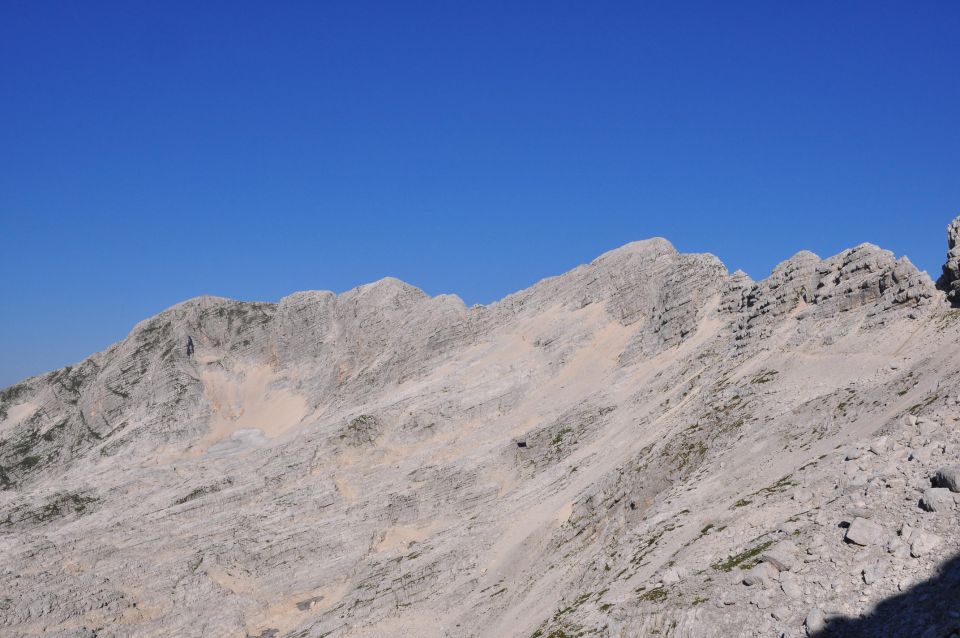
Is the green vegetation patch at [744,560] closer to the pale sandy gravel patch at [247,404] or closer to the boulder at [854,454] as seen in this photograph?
the boulder at [854,454]

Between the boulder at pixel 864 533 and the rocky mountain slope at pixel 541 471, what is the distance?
2.5 inches

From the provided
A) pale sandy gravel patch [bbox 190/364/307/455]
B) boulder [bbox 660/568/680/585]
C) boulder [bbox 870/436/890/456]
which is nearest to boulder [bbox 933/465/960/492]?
boulder [bbox 870/436/890/456]

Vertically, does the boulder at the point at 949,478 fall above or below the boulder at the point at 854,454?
below

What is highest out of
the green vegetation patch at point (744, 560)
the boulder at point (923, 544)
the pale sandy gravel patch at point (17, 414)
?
the pale sandy gravel patch at point (17, 414)

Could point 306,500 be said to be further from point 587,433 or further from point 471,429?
point 587,433

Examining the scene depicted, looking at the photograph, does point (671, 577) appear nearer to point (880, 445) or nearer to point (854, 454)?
point (854, 454)

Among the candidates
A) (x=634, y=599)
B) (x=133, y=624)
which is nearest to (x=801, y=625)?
(x=634, y=599)

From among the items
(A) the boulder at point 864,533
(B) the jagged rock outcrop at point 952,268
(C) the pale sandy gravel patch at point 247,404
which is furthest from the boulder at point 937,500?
(C) the pale sandy gravel patch at point 247,404

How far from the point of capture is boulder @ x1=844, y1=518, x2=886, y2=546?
2170cm

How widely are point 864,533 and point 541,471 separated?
1534 inches

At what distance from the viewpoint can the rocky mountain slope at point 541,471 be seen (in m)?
24.2

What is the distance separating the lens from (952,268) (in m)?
41.8

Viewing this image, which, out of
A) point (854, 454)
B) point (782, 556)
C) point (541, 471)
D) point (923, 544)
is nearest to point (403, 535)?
point (541, 471)

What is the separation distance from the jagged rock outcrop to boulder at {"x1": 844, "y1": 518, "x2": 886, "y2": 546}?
80.2ft
